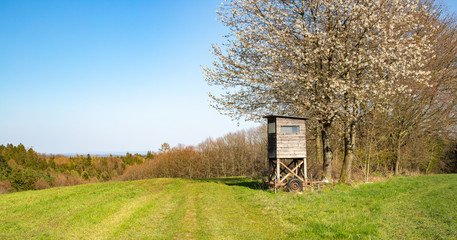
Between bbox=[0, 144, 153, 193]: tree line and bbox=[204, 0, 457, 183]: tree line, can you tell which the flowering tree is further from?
bbox=[0, 144, 153, 193]: tree line

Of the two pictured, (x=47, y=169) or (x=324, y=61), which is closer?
(x=324, y=61)

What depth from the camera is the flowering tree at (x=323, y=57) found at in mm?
18734

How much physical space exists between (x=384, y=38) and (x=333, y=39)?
2.93 m

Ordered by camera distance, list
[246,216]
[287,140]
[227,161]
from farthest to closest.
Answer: [227,161]
[287,140]
[246,216]

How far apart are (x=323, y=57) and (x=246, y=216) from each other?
11718 mm

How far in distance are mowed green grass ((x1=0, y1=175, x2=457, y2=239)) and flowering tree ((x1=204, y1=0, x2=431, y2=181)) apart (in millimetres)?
5291

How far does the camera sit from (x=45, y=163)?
156ft

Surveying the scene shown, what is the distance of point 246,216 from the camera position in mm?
11953

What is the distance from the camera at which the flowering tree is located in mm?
18734

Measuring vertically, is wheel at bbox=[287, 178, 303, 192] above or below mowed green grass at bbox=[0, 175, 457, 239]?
→ above

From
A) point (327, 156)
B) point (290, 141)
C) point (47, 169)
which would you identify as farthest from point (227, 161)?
point (47, 169)

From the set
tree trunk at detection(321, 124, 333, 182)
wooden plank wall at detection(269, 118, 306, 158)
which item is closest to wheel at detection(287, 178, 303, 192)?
wooden plank wall at detection(269, 118, 306, 158)

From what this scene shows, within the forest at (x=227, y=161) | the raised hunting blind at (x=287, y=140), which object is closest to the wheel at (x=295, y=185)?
the raised hunting blind at (x=287, y=140)

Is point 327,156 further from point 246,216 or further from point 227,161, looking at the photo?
point 227,161
